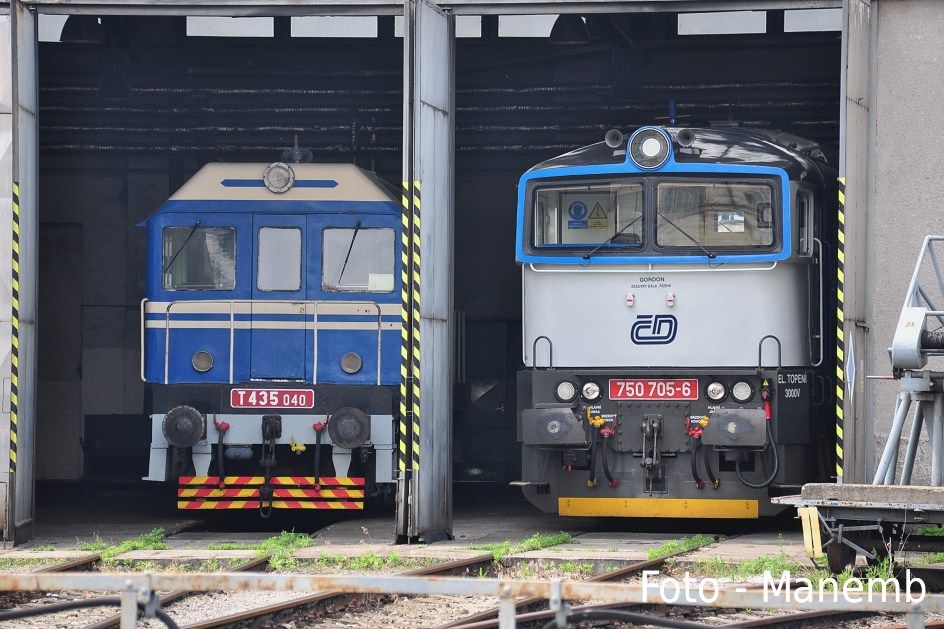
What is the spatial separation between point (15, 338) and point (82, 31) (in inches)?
218

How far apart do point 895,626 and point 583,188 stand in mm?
5333

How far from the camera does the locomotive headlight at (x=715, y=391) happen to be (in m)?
11.3

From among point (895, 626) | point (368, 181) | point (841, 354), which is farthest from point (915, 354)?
point (368, 181)

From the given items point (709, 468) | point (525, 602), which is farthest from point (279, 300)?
point (525, 602)

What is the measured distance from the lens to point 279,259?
43.0 feet

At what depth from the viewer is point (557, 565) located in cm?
970

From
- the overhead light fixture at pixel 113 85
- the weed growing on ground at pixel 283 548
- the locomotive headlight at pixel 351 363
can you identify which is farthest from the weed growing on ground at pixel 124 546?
the overhead light fixture at pixel 113 85

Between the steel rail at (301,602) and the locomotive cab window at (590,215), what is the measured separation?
3.22 meters

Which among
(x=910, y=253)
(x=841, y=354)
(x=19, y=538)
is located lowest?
(x=19, y=538)

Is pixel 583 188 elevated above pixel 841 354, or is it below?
above

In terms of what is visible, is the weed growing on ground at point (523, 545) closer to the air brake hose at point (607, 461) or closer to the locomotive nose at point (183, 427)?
the air brake hose at point (607, 461)

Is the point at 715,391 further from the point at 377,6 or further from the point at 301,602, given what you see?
the point at 301,602

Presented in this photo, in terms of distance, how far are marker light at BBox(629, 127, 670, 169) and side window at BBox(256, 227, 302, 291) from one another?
3.36m

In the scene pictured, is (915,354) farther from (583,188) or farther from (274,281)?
(274,281)
